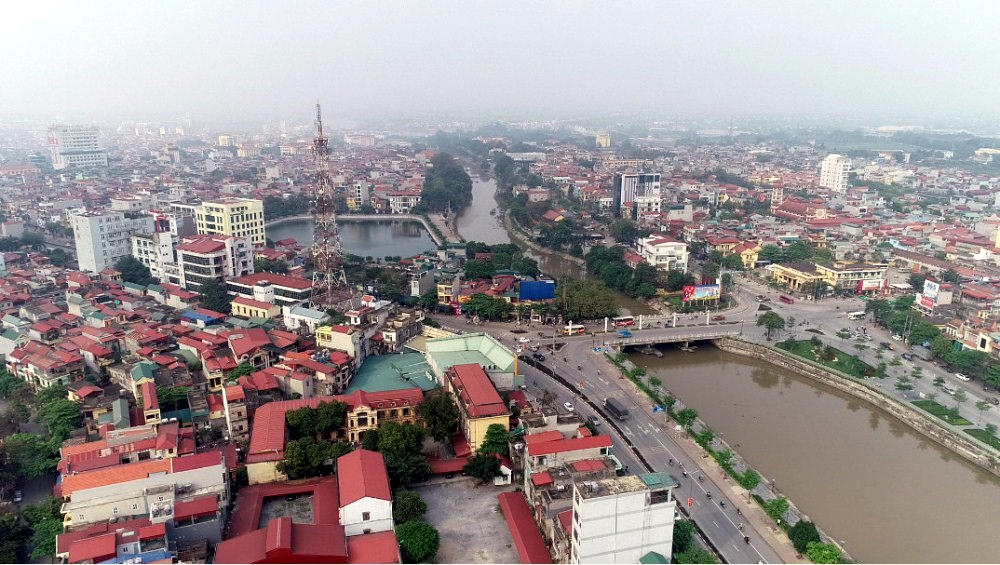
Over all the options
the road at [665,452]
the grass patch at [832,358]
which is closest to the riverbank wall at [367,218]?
the road at [665,452]

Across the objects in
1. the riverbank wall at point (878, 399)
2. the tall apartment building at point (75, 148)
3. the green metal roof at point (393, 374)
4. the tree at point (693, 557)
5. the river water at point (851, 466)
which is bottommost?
the river water at point (851, 466)

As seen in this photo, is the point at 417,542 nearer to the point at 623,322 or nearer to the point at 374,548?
the point at 374,548

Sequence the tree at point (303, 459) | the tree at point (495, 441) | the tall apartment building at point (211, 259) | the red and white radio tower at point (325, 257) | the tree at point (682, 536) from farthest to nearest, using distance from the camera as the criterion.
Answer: the tall apartment building at point (211, 259) → the red and white radio tower at point (325, 257) → the tree at point (495, 441) → the tree at point (303, 459) → the tree at point (682, 536)

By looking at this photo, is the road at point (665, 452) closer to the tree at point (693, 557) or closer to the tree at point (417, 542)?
the tree at point (693, 557)

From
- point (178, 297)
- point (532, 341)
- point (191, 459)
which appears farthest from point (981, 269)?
point (178, 297)

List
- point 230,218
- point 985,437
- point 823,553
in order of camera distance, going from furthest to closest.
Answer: point 230,218, point 985,437, point 823,553

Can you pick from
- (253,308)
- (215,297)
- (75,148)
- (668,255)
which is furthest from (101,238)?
(75,148)

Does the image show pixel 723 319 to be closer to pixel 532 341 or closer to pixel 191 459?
pixel 532 341

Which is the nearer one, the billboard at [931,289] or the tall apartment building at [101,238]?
the billboard at [931,289]
